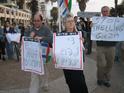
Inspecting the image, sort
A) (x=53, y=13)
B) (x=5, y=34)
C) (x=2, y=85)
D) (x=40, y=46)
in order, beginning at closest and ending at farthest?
(x=40, y=46)
(x=2, y=85)
(x=5, y=34)
(x=53, y=13)

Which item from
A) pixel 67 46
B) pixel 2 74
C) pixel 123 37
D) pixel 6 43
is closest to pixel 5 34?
pixel 6 43

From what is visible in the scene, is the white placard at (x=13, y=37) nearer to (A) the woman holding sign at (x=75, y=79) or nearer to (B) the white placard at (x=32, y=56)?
(B) the white placard at (x=32, y=56)

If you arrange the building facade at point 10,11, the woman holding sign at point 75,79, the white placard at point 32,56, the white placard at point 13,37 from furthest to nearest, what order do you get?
the building facade at point 10,11, the white placard at point 13,37, the white placard at point 32,56, the woman holding sign at point 75,79

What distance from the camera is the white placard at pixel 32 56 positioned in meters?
7.33

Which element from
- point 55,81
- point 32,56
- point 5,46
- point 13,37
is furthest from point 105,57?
point 5,46

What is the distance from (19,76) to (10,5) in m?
101

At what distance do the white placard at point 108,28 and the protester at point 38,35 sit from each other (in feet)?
7.10

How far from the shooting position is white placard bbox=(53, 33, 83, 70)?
6.71 meters

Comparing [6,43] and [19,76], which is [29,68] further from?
[6,43]

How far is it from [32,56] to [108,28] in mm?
3119

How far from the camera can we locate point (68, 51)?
22.4 ft

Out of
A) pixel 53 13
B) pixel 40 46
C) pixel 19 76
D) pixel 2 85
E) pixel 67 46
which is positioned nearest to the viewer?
pixel 67 46

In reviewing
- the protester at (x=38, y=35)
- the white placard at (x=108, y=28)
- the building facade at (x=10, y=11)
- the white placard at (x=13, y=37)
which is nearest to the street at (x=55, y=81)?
the white placard at (x=108, y=28)

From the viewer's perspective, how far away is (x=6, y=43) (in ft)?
57.0
